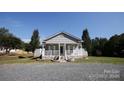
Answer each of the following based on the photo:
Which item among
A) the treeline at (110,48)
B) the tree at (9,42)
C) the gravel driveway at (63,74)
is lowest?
the gravel driveway at (63,74)

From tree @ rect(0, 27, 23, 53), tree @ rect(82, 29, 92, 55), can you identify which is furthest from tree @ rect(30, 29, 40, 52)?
tree @ rect(82, 29, 92, 55)

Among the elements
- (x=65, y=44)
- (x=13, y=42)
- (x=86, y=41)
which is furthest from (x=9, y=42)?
(x=65, y=44)

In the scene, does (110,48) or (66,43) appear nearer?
(66,43)

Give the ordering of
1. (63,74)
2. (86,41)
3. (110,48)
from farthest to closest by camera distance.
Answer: (86,41)
(110,48)
(63,74)

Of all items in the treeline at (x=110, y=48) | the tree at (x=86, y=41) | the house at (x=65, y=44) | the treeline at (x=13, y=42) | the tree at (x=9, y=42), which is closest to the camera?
the house at (x=65, y=44)

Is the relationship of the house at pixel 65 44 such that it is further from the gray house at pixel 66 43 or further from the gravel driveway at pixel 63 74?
the gravel driveway at pixel 63 74

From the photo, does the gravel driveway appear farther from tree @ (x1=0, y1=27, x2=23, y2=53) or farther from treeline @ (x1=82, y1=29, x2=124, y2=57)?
tree @ (x1=0, y1=27, x2=23, y2=53)

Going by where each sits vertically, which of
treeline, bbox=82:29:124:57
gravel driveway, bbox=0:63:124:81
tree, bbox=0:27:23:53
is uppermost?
tree, bbox=0:27:23:53

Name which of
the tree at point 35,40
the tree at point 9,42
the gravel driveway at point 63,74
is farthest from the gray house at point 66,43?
the tree at point 9,42

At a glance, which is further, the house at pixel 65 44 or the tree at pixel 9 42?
the tree at pixel 9 42

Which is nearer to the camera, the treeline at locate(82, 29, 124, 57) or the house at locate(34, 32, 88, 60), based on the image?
the house at locate(34, 32, 88, 60)

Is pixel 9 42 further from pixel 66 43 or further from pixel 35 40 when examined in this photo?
pixel 66 43
